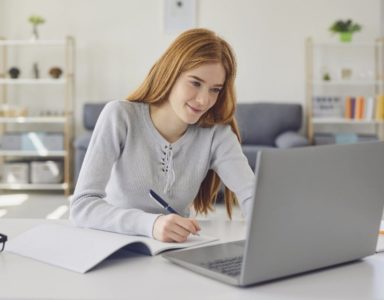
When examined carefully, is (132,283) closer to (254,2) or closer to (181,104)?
(181,104)

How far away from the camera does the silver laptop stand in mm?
852

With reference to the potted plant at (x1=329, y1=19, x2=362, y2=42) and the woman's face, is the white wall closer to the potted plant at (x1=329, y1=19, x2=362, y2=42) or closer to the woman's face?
the potted plant at (x1=329, y1=19, x2=362, y2=42)

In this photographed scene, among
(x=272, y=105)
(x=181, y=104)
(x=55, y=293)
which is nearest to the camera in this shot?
(x=55, y=293)

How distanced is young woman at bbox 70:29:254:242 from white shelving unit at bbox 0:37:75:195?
334cm

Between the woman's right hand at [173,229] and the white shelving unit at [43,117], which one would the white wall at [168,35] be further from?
the woman's right hand at [173,229]

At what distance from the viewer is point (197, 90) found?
1.44 meters

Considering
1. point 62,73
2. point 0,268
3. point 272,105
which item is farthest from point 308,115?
point 0,268

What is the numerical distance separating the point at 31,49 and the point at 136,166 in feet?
13.1

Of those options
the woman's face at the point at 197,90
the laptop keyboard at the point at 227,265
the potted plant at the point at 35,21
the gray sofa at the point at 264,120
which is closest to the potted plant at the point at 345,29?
the gray sofa at the point at 264,120

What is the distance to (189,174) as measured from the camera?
154 cm

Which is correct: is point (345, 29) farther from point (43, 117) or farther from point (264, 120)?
point (43, 117)

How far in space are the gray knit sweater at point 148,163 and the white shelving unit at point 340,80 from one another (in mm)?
3442

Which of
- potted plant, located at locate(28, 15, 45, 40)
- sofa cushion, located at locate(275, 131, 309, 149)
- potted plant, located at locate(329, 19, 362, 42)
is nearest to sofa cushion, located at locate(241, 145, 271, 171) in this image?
sofa cushion, located at locate(275, 131, 309, 149)

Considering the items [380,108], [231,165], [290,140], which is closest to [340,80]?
[380,108]
